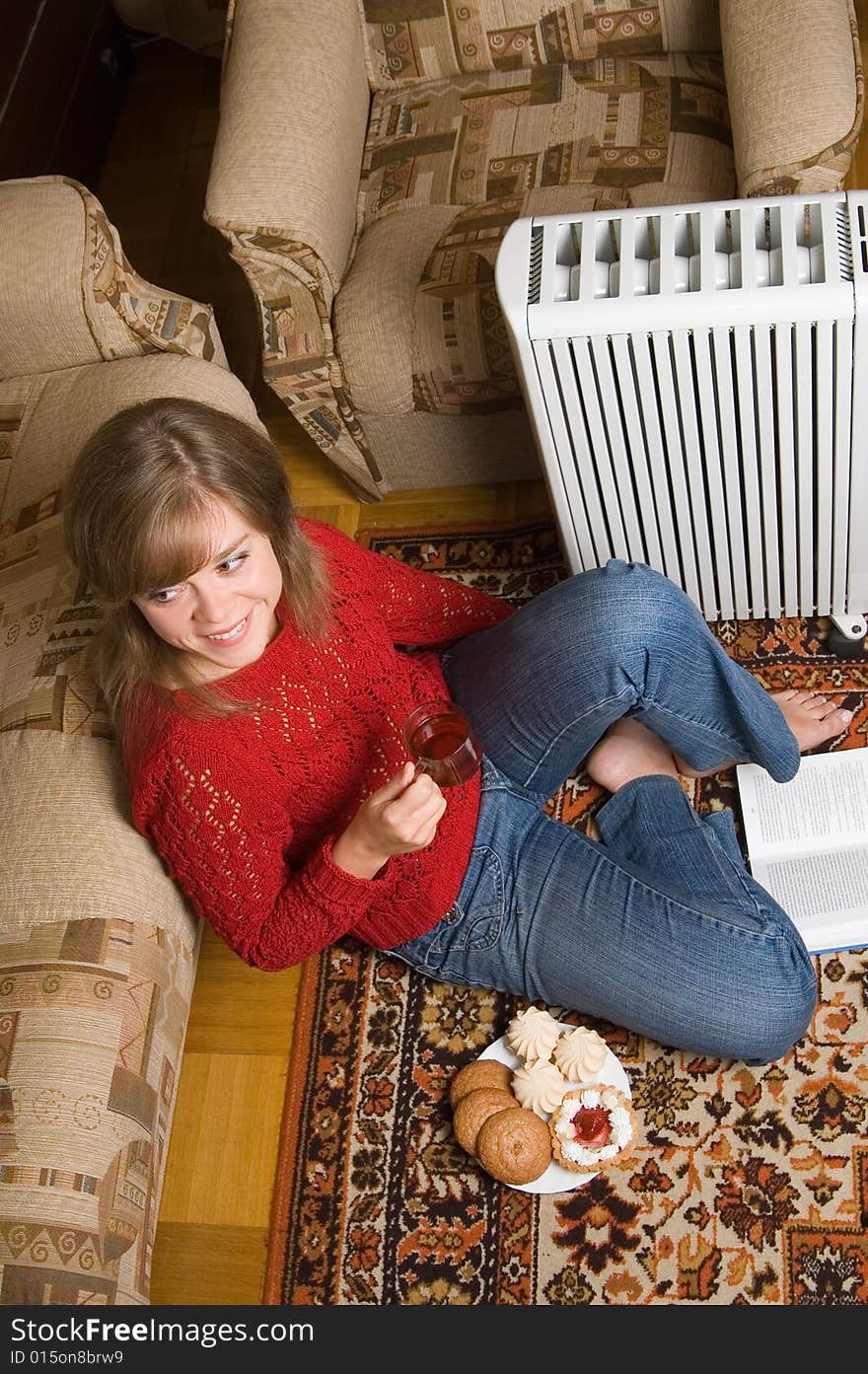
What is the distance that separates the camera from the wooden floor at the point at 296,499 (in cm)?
173

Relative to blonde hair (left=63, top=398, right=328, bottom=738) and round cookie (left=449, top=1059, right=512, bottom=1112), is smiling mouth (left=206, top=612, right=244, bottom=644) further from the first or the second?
round cookie (left=449, top=1059, right=512, bottom=1112)

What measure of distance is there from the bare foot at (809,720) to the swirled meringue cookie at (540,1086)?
1.48ft

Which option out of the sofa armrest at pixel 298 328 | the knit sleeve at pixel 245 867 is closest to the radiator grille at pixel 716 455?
the sofa armrest at pixel 298 328

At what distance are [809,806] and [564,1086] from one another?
513 millimetres

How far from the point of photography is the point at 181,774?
134 centimetres

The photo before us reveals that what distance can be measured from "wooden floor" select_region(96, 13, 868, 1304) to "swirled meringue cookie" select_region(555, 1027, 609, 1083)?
1.38 ft

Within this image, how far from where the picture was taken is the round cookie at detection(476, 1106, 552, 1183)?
1.59 m

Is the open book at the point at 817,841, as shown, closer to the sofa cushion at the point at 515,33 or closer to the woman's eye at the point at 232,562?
the woman's eye at the point at 232,562

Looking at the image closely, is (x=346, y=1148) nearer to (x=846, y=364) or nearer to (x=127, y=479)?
(x=127, y=479)

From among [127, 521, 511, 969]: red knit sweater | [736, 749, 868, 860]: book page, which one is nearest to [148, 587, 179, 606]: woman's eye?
[127, 521, 511, 969]: red knit sweater

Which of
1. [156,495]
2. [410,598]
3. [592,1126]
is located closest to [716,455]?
[410,598]

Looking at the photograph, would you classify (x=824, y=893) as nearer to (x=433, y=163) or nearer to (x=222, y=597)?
(x=222, y=597)

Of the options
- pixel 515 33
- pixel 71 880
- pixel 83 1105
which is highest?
pixel 515 33

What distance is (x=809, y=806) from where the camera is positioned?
178 centimetres
